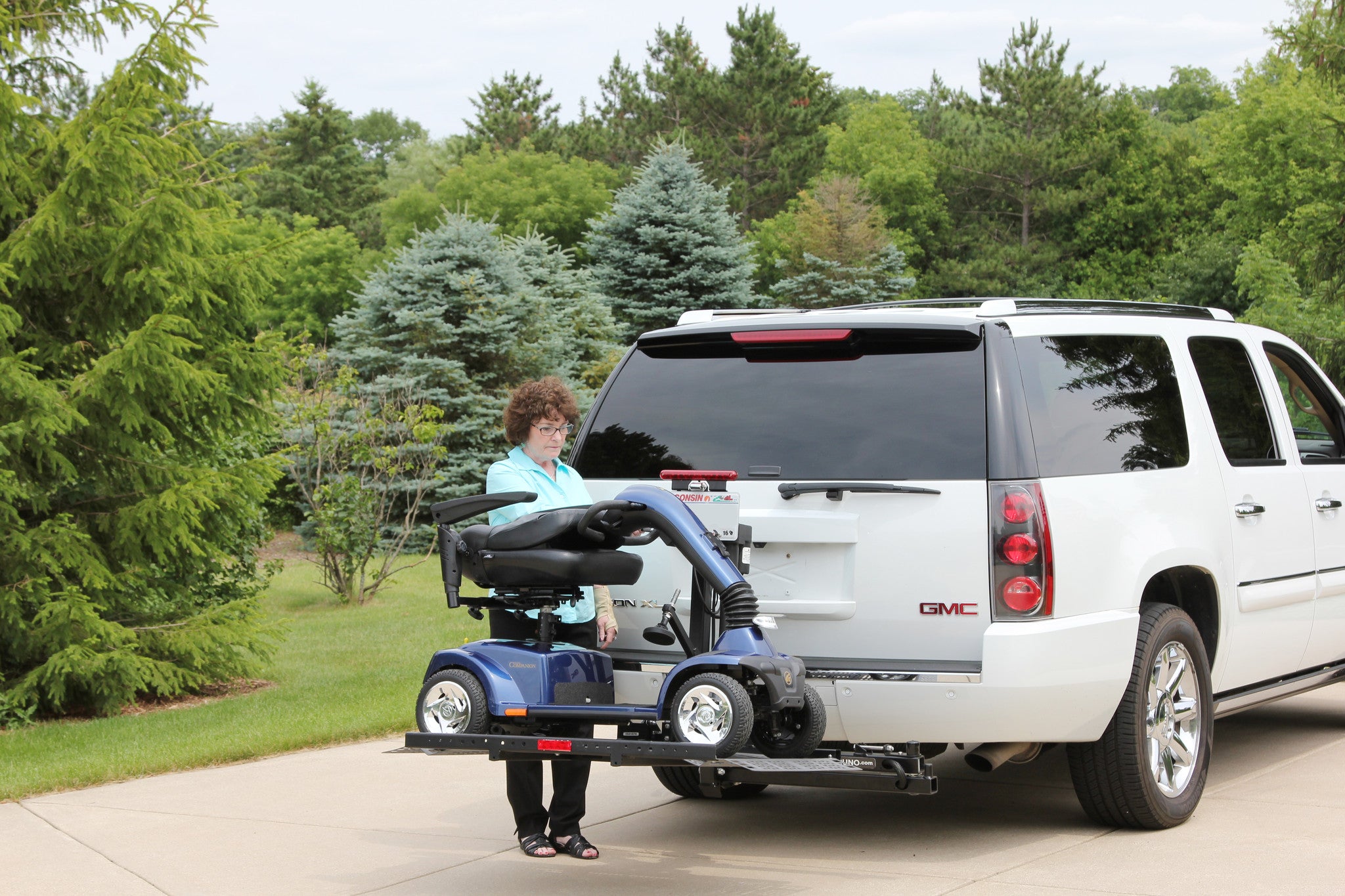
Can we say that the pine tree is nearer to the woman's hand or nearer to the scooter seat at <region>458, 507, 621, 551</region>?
the woman's hand

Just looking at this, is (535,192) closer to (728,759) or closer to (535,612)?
(535,612)

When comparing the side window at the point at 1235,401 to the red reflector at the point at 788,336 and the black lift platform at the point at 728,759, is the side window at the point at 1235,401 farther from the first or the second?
the black lift platform at the point at 728,759

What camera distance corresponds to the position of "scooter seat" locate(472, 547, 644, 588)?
5.05 meters

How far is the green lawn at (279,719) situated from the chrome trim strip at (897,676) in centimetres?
412

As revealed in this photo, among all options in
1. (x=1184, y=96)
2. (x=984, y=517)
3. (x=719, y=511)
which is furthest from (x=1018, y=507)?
(x=1184, y=96)

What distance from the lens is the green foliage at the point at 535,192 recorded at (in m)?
50.2

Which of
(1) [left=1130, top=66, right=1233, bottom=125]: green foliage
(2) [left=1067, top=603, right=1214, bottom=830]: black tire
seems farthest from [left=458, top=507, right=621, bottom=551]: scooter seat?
(1) [left=1130, top=66, right=1233, bottom=125]: green foliage

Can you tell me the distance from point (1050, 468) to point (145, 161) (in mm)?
7108

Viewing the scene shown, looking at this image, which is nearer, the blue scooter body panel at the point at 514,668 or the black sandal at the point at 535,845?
the blue scooter body panel at the point at 514,668

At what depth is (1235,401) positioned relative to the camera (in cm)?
669

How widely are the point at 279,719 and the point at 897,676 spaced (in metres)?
5.27

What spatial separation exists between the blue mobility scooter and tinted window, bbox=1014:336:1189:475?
1283mm

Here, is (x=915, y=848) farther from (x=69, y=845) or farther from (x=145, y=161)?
(x=145, y=161)

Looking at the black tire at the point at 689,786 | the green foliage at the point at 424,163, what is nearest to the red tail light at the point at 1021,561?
the black tire at the point at 689,786
